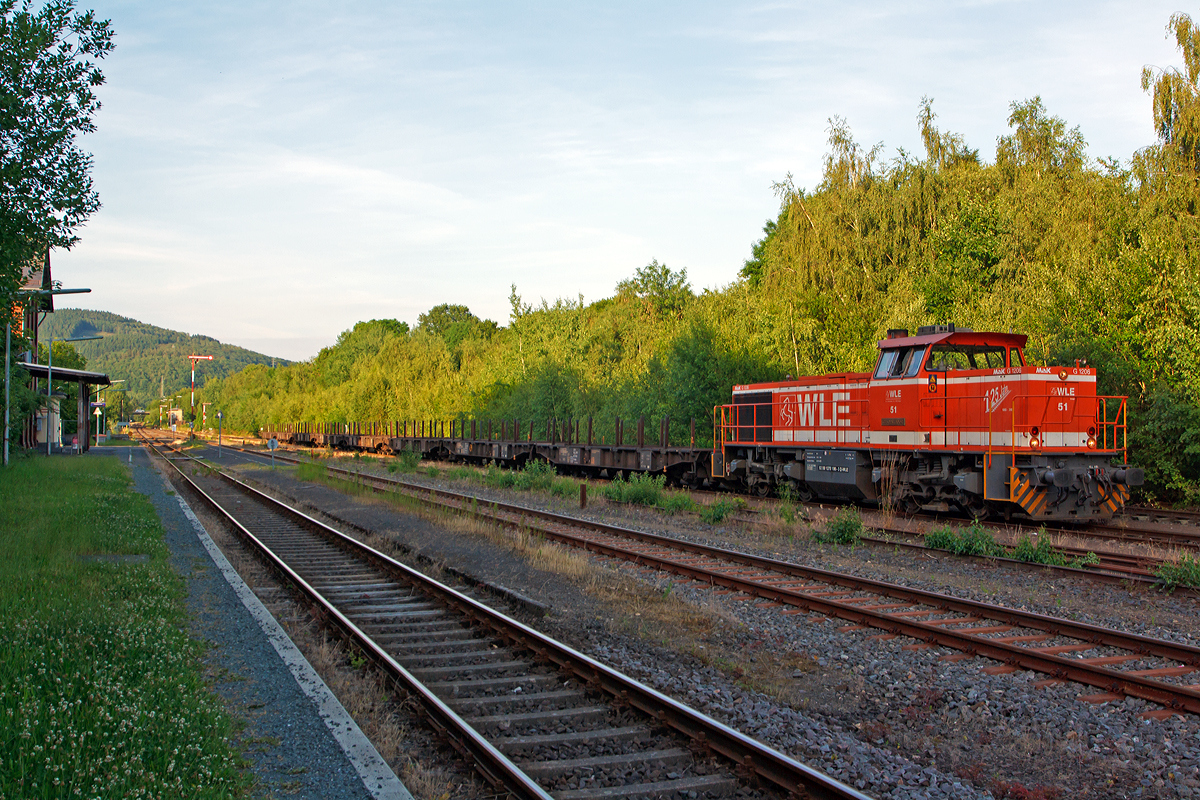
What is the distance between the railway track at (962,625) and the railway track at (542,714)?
10.8ft

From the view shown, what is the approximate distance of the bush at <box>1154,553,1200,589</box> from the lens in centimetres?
1002

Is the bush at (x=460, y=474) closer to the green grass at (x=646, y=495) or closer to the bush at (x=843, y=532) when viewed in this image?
the green grass at (x=646, y=495)

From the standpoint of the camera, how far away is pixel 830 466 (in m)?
18.1

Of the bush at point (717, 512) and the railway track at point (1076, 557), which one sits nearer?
the railway track at point (1076, 557)

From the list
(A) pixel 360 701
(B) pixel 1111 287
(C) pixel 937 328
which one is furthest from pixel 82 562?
(B) pixel 1111 287

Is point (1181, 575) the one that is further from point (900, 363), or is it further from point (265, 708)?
point (265, 708)

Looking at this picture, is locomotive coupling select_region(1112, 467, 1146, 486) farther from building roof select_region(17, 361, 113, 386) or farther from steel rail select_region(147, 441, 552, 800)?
building roof select_region(17, 361, 113, 386)

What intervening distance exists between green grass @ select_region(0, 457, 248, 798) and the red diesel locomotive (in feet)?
43.0

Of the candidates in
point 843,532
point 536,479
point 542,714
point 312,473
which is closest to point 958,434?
point 843,532

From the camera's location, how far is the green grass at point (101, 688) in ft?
14.3

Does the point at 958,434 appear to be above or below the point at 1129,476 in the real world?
above

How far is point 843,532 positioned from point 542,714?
9.52 metres

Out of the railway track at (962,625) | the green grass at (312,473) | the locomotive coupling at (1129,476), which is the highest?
the locomotive coupling at (1129,476)

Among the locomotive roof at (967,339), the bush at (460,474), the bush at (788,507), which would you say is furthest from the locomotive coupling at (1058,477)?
the bush at (460,474)
